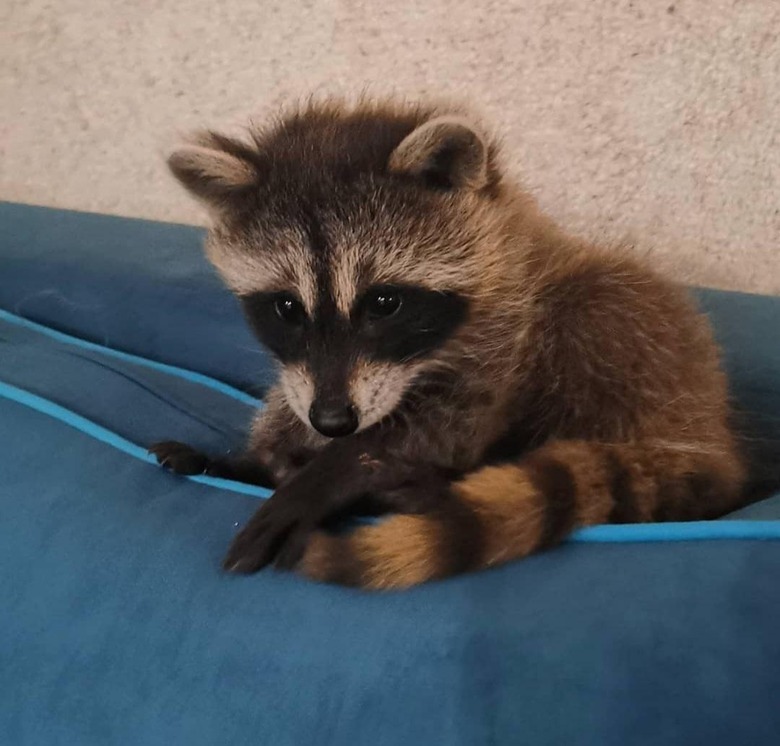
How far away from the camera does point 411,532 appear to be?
821 mm

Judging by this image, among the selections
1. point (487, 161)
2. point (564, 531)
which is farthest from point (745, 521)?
point (487, 161)

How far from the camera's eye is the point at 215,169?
3.67 feet

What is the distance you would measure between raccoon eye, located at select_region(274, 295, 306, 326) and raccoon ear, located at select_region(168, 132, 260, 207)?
0.53ft

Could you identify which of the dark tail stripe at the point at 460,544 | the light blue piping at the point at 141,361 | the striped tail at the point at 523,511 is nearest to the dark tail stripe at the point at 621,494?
the striped tail at the point at 523,511

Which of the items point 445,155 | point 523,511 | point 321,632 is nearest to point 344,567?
point 321,632

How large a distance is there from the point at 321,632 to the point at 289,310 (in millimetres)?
468

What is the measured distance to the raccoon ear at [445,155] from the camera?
40.0 inches

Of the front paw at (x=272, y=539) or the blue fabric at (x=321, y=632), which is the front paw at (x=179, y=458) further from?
the front paw at (x=272, y=539)

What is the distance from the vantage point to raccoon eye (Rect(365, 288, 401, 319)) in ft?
3.45

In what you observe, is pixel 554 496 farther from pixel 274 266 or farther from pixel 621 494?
Answer: pixel 274 266

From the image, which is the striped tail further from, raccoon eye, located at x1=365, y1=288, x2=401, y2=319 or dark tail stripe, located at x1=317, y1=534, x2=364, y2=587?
raccoon eye, located at x1=365, y1=288, x2=401, y2=319

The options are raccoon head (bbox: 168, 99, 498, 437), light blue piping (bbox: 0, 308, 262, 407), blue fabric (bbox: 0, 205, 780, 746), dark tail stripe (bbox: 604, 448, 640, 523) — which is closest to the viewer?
blue fabric (bbox: 0, 205, 780, 746)

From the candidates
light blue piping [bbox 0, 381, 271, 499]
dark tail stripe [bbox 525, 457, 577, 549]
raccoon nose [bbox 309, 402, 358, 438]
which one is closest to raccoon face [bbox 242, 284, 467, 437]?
raccoon nose [bbox 309, 402, 358, 438]

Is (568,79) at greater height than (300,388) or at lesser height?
greater
